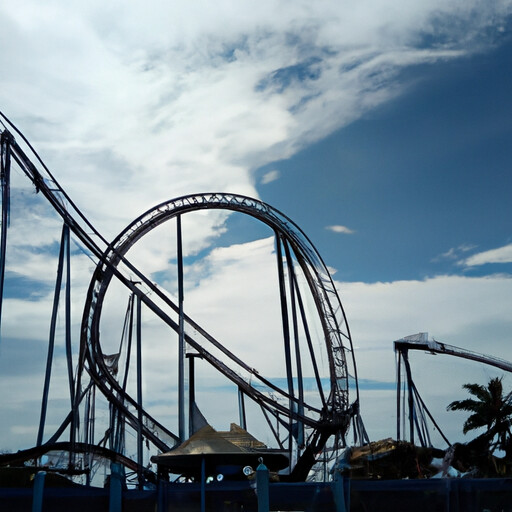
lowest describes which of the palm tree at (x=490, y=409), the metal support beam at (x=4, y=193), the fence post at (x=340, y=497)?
the fence post at (x=340, y=497)

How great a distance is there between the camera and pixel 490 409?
71.5 feet

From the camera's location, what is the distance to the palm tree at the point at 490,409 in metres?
21.2

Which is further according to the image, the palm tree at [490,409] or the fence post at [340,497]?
the palm tree at [490,409]

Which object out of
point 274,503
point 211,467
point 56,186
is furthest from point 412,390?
point 274,503

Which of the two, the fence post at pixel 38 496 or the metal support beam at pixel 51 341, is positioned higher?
the metal support beam at pixel 51 341

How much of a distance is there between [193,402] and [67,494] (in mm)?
13169

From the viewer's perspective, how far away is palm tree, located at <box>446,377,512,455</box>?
21234 millimetres

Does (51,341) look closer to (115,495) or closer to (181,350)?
(181,350)

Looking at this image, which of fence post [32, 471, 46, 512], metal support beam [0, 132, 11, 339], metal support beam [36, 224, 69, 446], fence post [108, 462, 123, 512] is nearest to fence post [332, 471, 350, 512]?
fence post [108, 462, 123, 512]

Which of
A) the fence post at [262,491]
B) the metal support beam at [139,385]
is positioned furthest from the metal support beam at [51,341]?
the fence post at [262,491]

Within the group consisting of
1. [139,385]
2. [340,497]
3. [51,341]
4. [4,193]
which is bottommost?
[340,497]

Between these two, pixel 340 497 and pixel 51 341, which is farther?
pixel 51 341

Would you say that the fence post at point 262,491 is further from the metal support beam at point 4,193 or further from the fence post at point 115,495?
the metal support beam at point 4,193

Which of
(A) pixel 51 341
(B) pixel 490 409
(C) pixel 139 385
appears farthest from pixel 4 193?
(B) pixel 490 409
